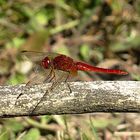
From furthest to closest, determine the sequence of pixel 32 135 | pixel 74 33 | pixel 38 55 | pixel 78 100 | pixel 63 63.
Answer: pixel 74 33
pixel 32 135
pixel 38 55
pixel 63 63
pixel 78 100

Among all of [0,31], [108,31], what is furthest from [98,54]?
[0,31]

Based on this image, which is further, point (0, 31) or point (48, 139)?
point (0, 31)

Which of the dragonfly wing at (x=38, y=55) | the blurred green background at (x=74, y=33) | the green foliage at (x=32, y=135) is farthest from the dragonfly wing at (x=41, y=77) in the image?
the blurred green background at (x=74, y=33)

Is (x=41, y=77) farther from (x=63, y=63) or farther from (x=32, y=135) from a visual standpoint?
→ (x=32, y=135)

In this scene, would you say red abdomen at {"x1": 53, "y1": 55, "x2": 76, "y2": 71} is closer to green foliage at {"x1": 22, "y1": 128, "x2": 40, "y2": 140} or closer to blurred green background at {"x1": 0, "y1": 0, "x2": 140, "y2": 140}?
green foliage at {"x1": 22, "y1": 128, "x2": 40, "y2": 140}

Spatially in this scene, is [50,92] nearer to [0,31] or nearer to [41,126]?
[41,126]

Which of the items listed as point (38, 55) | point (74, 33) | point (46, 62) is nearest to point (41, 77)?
point (46, 62)
